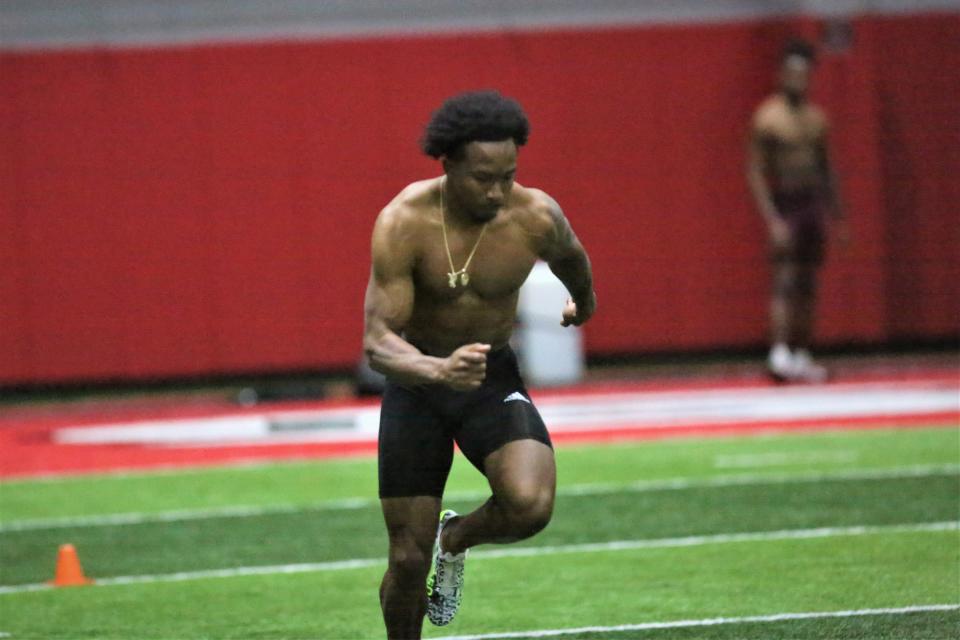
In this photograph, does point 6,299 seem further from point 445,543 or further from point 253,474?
point 445,543

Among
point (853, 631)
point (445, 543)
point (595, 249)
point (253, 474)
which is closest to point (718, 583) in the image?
point (853, 631)

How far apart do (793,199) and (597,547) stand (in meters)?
6.97

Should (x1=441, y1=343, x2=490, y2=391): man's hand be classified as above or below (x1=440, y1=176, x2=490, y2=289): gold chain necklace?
below

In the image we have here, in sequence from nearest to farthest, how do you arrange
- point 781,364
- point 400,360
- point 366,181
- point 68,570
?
point 400,360
point 68,570
point 781,364
point 366,181

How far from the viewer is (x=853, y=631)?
6.68 metres

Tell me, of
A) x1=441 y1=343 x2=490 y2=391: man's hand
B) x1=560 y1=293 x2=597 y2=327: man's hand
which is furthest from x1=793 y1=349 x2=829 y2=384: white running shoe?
x1=441 y1=343 x2=490 y2=391: man's hand

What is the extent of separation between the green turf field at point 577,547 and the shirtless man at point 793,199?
290 centimetres

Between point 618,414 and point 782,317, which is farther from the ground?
point 782,317

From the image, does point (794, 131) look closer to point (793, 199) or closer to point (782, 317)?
point (793, 199)

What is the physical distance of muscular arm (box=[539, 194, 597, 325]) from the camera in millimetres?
6148

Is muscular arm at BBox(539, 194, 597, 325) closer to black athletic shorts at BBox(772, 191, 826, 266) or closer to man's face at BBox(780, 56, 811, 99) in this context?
man's face at BBox(780, 56, 811, 99)

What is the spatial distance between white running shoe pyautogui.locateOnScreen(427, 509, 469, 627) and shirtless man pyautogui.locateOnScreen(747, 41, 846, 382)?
8.97 m

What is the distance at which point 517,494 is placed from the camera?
580 centimetres

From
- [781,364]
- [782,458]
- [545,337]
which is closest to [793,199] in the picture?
[781,364]
